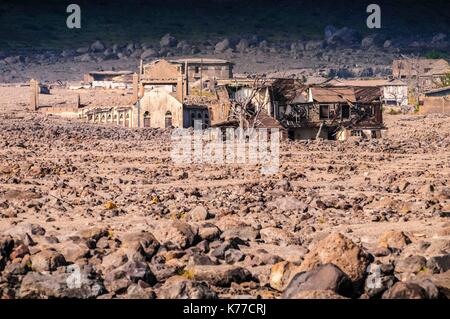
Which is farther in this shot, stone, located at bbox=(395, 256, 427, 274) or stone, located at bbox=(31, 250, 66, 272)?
stone, located at bbox=(395, 256, 427, 274)

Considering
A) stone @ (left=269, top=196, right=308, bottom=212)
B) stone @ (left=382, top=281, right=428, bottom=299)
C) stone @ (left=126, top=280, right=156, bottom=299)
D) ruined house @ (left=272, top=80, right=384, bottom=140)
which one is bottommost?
stone @ (left=126, top=280, right=156, bottom=299)

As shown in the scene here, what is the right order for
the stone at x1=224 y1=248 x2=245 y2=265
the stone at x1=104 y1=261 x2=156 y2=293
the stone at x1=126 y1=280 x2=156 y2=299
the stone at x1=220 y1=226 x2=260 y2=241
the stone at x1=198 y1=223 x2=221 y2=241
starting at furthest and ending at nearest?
1. the stone at x1=220 y1=226 x2=260 y2=241
2. the stone at x1=198 y1=223 x2=221 y2=241
3. the stone at x1=224 y1=248 x2=245 y2=265
4. the stone at x1=104 y1=261 x2=156 y2=293
5. the stone at x1=126 y1=280 x2=156 y2=299

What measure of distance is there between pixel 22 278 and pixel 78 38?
8917cm

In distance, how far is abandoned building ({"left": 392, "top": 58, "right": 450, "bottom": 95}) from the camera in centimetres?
7049

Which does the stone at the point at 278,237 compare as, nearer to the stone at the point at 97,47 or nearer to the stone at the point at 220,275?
the stone at the point at 220,275

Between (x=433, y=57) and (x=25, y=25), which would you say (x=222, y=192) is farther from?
(x=25, y=25)

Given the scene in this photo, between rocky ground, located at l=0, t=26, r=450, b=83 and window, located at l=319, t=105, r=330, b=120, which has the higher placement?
rocky ground, located at l=0, t=26, r=450, b=83

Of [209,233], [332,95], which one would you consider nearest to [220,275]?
[209,233]

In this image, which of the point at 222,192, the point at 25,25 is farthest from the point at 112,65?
the point at 222,192

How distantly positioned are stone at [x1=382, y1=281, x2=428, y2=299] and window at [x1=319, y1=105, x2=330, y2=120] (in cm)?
2850

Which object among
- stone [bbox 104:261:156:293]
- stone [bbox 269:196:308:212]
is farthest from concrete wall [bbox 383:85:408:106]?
stone [bbox 104:261:156:293]

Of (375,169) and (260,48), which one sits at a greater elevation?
(260,48)

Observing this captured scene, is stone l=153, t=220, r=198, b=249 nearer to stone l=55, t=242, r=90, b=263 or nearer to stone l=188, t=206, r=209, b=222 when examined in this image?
stone l=55, t=242, r=90, b=263
